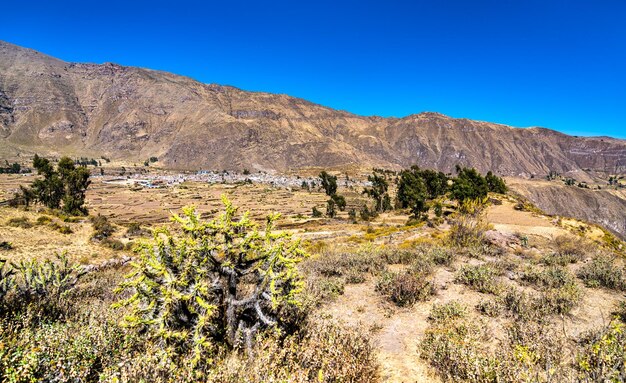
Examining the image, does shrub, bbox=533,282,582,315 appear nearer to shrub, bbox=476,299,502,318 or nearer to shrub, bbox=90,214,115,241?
shrub, bbox=476,299,502,318

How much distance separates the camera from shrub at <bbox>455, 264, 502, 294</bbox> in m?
9.71

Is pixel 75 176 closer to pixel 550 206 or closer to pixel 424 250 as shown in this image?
pixel 424 250

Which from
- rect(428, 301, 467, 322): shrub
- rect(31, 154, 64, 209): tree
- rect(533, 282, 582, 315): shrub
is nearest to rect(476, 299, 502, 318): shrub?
rect(428, 301, 467, 322): shrub

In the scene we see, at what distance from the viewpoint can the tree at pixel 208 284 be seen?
460cm

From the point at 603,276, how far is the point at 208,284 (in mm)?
12542

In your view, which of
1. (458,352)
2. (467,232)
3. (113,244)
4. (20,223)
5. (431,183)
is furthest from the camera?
(431,183)

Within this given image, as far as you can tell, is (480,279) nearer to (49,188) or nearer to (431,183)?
(49,188)

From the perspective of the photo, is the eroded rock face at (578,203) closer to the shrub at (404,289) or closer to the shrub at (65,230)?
the shrub at (404,289)

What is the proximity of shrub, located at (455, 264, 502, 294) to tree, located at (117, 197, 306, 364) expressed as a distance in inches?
274

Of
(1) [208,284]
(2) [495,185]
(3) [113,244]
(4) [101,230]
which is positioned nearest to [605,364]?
(1) [208,284]

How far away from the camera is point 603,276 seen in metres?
10.8

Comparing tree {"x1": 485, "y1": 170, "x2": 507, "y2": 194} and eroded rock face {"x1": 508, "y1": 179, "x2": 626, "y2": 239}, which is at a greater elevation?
tree {"x1": 485, "y1": 170, "x2": 507, "y2": 194}

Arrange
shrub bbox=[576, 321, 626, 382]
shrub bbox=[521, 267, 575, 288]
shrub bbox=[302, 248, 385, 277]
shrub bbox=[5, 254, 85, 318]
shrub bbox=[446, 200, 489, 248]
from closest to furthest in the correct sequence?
1. shrub bbox=[576, 321, 626, 382]
2. shrub bbox=[5, 254, 85, 318]
3. shrub bbox=[521, 267, 575, 288]
4. shrub bbox=[302, 248, 385, 277]
5. shrub bbox=[446, 200, 489, 248]

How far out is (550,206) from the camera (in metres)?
118
